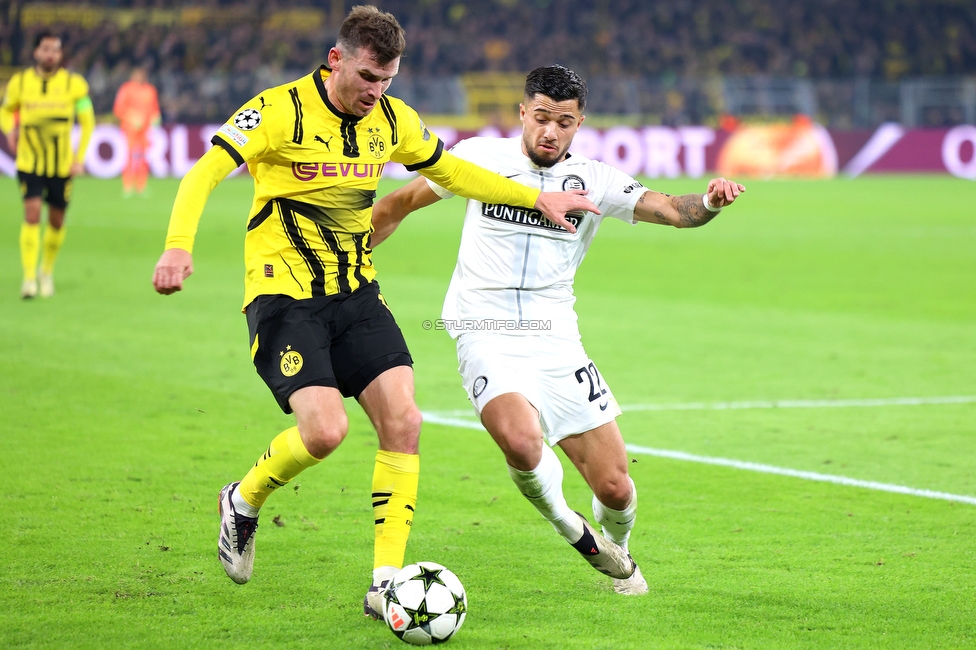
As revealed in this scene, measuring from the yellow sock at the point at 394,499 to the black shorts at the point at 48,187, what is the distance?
8637mm

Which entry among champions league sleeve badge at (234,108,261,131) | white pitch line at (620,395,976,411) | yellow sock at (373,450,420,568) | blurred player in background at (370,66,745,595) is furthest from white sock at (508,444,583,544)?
white pitch line at (620,395,976,411)

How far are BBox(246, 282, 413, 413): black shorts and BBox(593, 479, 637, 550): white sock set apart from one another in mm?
964

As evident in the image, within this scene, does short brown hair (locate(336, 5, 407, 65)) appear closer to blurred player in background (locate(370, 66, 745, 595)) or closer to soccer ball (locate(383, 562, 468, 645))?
blurred player in background (locate(370, 66, 745, 595))

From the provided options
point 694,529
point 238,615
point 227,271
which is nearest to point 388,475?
point 238,615

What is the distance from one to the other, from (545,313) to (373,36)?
52.3 inches

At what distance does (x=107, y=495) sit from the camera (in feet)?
18.1

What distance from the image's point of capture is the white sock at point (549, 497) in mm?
4371

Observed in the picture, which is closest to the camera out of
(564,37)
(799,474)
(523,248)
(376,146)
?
(376,146)

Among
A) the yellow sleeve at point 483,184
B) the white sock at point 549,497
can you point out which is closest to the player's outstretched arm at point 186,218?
the yellow sleeve at point 483,184

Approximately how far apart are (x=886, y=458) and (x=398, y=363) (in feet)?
11.0

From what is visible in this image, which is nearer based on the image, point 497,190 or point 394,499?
point 394,499

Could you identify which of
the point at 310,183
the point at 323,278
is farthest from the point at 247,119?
the point at 323,278

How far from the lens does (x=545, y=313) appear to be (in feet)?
15.8

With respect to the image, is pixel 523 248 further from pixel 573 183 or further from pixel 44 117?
pixel 44 117
